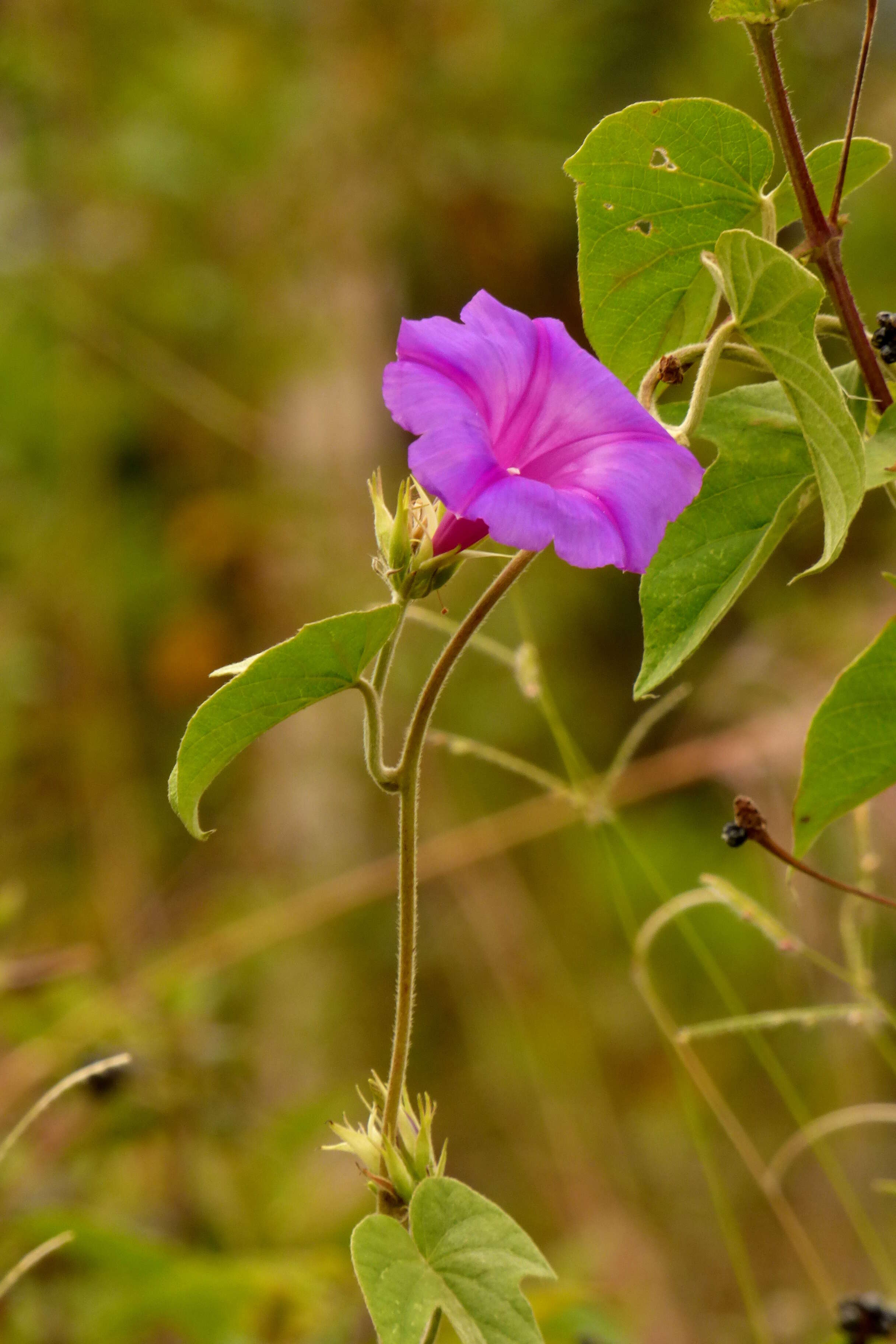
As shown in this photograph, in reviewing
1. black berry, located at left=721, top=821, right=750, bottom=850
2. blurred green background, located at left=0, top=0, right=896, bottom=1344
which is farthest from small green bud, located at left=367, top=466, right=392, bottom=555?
blurred green background, located at left=0, top=0, right=896, bottom=1344

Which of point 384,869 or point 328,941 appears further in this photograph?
point 328,941

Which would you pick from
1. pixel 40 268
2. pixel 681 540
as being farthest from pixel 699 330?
pixel 40 268

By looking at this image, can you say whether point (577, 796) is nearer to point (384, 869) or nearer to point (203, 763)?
point (203, 763)

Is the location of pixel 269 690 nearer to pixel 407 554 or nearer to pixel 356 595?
pixel 407 554

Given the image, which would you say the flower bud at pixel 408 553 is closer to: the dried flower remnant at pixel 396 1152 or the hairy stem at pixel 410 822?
the hairy stem at pixel 410 822

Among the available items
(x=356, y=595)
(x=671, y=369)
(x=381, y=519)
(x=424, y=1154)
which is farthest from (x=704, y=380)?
(x=356, y=595)
